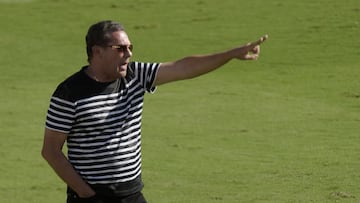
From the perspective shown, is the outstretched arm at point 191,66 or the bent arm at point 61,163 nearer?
the bent arm at point 61,163

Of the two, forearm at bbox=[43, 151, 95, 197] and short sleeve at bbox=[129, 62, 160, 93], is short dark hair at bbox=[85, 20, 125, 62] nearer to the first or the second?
short sleeve at bbox=[129, 62, 160, 93]

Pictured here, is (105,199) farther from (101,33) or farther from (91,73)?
(101,33)

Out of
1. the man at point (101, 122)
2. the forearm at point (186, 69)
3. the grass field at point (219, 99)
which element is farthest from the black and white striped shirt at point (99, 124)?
the grass field at point (219, 99)

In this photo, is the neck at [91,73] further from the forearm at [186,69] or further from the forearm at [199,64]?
the forearm at [199,64]

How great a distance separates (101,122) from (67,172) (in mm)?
314

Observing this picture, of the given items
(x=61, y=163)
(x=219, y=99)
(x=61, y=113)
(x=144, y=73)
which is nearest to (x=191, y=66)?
(x=144, y=73)

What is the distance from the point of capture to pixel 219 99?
51.8 feet

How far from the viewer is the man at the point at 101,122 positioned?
5910 mm

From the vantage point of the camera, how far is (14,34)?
21000mm

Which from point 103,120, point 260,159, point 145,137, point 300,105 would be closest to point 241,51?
point 103,120

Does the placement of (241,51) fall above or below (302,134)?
above

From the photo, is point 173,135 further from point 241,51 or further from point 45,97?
point 241,51

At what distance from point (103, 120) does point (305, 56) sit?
13.5 m

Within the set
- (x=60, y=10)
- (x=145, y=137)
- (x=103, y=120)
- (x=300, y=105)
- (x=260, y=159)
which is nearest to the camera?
(x=103, y=120)
